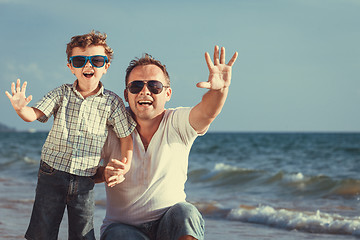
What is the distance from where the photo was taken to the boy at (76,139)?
3.37 metres

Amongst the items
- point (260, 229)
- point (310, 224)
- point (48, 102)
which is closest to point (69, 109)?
point (48, 102)

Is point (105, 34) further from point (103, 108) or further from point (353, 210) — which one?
point (353, 210)

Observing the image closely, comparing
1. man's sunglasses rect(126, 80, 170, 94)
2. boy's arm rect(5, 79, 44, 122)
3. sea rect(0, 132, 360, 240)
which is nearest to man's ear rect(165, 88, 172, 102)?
man's sunglasses rect(126, 80, 170, 94)

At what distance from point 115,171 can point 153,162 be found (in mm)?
292

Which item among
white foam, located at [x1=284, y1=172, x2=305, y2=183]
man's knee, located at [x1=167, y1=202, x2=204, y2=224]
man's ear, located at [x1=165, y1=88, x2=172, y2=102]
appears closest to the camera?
man's knee, located at [x1=167, y1=202, x2=204, y2=224]

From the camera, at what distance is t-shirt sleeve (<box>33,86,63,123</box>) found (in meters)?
3.39

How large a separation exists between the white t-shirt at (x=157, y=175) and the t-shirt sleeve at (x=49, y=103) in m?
0.62

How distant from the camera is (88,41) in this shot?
348 centimetres

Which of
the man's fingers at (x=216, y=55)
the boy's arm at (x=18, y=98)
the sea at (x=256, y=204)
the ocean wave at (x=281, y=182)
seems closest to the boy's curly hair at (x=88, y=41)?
the boy's arm at (x=18, y=98)

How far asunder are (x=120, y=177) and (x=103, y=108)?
0.55 m

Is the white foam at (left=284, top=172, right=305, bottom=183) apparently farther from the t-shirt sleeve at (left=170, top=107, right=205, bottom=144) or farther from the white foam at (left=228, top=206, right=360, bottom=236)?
the t-shirt sleeve at (left=170, top=107, right=205, bottom=144)

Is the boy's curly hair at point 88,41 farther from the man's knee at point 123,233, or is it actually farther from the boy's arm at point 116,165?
the man's knee at point 123,233

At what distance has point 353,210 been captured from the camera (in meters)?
7.50

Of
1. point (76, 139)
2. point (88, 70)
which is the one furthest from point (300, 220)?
point (88, 70)
